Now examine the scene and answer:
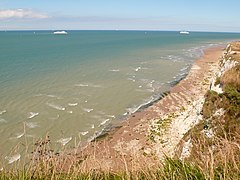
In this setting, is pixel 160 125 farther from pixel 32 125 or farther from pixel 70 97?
pixel 70 97

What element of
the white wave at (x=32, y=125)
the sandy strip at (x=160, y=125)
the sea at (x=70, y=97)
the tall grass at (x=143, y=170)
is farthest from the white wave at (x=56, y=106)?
the tall grass at (x=143, y=170)

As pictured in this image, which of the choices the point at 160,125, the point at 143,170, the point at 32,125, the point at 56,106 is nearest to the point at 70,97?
the point at 56,106

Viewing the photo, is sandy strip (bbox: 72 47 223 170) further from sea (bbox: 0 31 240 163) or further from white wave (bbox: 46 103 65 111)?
white wave (bbox: 46 103 65 111)

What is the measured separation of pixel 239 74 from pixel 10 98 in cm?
2446

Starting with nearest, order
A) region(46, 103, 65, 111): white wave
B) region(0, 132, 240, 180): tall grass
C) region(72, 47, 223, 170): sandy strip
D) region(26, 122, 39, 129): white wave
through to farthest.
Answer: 1. region(0, 132, 240, 180): tall grass
2. region(72, 47, 223, 170): sandy strip
3. region(26, 122, 39, 129): white wave
4. region(46, 103, 65, 111): white wave

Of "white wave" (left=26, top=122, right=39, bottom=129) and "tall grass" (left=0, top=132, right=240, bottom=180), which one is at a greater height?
"tall grass" (left=0, top=132, right=240, bottom=180)

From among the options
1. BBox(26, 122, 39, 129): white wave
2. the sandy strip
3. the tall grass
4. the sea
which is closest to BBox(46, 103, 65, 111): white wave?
the sea

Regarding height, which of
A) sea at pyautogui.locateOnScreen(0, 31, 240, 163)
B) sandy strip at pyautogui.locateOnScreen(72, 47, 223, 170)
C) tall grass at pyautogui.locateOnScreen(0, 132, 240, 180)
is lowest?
sea at pyautogui.locateOnScreen(0, 31, 240, 163)

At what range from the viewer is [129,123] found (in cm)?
2738

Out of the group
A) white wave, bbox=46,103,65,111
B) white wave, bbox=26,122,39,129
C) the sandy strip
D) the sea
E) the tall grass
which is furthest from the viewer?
white wave, bbox=46,103,65,111

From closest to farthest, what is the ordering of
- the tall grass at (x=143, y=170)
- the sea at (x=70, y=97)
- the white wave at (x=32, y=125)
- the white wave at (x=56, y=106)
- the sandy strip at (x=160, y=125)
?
the tall grass at (x=143, y=170) → the sandy strip at (x=160, y=125) → the sea at (x=70, y=97) → the white wave at (x=32, y=125) → the white wave at (x=56, y=106)

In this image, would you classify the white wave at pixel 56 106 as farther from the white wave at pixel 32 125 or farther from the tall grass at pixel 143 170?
the tall grass at pixel 143 170

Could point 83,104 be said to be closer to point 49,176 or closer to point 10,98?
point 10,98

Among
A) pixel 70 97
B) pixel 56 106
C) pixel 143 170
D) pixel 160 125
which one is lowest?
pixel 70 97
